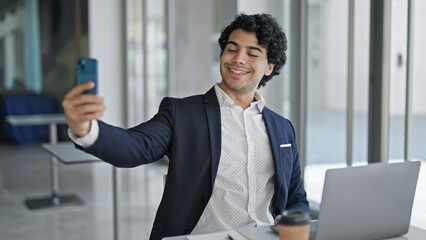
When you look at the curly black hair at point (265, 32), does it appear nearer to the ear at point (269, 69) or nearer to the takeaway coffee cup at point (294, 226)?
the ear at point (269, 69)

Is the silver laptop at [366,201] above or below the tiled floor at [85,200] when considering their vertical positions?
above

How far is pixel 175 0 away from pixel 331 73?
3.45m

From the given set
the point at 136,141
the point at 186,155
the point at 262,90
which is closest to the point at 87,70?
the point at 136,141

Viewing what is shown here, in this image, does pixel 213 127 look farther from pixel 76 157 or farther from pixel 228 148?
pixel 76 157

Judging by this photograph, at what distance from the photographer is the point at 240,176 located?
1917mm

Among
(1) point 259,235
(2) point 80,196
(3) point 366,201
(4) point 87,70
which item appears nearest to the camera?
(4) point 87,70

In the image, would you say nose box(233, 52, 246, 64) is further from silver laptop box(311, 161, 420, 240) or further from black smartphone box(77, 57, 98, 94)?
black smartphone box(77, 57, 98, 94)

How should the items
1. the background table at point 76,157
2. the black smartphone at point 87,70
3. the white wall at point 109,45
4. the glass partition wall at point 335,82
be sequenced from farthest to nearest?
the white wall at point 109,45 → the background table at point 76,157 → the glass partition wall at point 335,82 → the black smartphone at point 87,70

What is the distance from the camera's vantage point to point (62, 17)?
926cm

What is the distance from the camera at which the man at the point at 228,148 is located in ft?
6.14

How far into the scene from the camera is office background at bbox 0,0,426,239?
3426 mm

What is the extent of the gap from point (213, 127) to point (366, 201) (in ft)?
2.08

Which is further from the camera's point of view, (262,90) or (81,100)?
(262,90)

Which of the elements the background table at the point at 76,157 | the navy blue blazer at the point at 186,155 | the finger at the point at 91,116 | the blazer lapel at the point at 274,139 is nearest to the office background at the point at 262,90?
the background table at the point at 76,157
